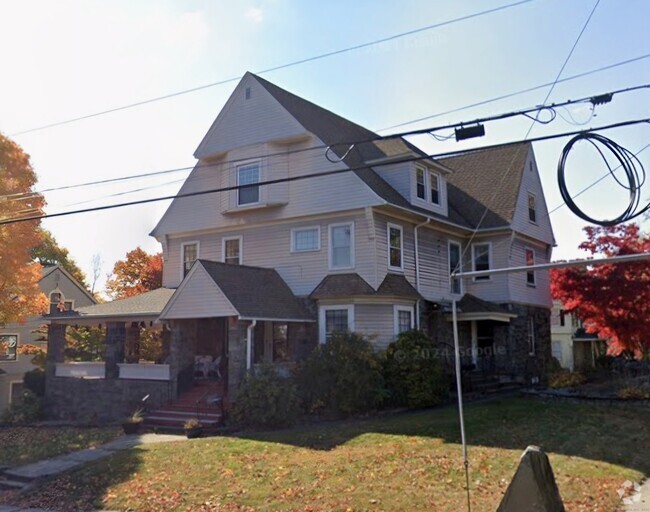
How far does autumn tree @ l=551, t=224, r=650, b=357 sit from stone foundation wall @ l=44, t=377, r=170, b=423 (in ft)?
50.9

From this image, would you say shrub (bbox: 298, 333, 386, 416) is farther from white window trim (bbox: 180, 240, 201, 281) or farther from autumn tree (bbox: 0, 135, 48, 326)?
autumn tree (bbox: 0, 135, 48, 326)

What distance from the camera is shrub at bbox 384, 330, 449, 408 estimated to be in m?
17.9

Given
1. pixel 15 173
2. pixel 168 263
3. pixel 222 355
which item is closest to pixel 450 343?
pixel 222 355

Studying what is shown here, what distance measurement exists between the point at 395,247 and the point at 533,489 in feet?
45.1

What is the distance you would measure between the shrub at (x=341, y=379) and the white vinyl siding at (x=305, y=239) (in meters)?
4.34

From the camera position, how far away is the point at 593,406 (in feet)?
55.6

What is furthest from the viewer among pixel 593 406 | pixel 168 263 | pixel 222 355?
pixel 168 263

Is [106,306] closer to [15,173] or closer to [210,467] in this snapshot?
[15,173]

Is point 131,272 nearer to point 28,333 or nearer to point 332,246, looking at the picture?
point 28,333

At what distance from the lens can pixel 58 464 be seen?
523 inches

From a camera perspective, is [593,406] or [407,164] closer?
[593,406]

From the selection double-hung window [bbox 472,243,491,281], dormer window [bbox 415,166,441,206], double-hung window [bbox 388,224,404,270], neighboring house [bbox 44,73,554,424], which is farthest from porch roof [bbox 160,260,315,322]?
double-hung window [bbox 472,243,491,281]

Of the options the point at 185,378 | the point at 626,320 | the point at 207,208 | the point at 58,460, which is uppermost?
the point at 207,208

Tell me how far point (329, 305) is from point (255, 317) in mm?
3371
